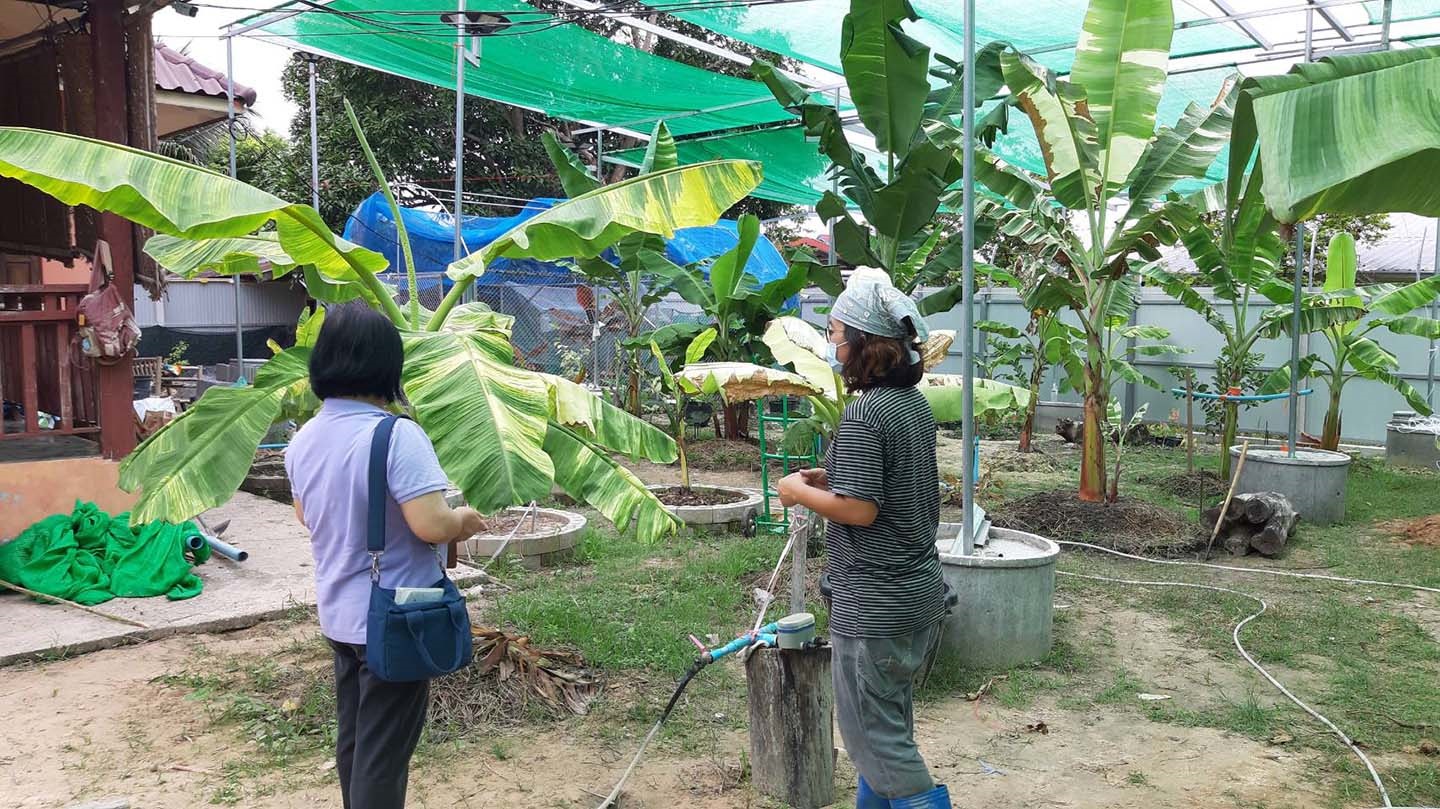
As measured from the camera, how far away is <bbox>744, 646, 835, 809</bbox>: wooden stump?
3.55m

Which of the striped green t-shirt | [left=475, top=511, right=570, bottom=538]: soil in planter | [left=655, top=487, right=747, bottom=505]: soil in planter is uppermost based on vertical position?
the striped green t-shirt

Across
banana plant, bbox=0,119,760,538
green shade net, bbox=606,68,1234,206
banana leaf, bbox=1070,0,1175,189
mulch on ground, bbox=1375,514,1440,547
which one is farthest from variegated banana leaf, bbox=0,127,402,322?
mulch on ground, bbox=1375,514,1440,547

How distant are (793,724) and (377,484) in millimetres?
1797

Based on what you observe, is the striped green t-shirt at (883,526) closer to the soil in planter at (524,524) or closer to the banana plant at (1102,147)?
the soil in planter at (524,524)

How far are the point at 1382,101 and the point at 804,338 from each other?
12.2 ft

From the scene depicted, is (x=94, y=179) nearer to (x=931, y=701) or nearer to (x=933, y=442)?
(x=933, y=442)

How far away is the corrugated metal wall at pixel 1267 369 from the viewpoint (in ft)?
43.5

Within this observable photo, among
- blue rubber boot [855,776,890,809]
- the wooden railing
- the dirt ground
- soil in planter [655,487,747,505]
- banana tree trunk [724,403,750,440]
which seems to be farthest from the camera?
banana tree trunk [724,403,750,440]

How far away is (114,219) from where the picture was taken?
6.41 meters

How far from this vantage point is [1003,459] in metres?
12.2

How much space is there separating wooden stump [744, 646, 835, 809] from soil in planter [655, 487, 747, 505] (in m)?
4.57

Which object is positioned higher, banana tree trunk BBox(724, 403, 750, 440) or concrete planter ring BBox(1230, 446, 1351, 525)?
banana tree trunk BBox(724, 403, 750, 440)

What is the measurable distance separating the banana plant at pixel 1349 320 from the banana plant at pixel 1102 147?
3086 millimetres

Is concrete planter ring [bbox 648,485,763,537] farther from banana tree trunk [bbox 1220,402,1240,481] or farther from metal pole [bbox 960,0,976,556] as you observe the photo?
banana tree trunk [bbox 1220,402,1240,481]
